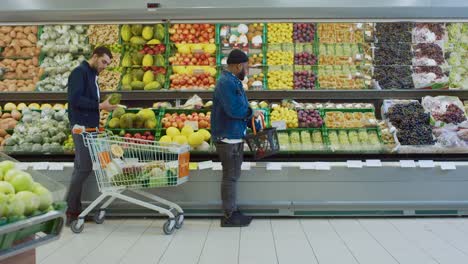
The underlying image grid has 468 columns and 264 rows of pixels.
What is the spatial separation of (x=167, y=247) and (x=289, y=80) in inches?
99.1

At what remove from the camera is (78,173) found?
192 inches

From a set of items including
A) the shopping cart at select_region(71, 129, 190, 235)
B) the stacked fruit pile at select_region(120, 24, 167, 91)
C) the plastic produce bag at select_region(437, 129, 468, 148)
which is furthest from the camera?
the stacked fruit pile at select_region(120, 24, 167, 91)

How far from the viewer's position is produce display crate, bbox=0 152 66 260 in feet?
5.59

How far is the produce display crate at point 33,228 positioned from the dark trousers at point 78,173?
2836 mm

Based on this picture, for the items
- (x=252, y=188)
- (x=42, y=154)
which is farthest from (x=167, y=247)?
(x=42, y=154)

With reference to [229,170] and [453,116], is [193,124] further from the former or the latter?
[453,116]

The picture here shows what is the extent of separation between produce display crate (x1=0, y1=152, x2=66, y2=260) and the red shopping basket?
2.81 metres

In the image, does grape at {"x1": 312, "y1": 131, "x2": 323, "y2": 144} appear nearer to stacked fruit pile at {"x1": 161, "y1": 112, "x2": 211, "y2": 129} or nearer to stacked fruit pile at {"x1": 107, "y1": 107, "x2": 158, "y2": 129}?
stacked fruit pile at {"x1": 161, "y1": 112, "x2": 211, "y2": 129}

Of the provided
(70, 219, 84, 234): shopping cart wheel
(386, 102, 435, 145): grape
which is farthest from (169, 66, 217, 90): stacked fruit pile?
(386, 102, 435, 145): grape

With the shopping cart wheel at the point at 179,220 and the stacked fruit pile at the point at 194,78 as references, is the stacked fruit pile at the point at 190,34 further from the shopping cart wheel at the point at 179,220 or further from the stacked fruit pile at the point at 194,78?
the shopping cart wheel at the point at 179,220

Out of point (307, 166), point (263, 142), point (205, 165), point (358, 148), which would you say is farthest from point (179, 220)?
point (358, 148)

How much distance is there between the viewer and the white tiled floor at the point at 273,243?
383 centimetres

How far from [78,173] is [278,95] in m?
2.31

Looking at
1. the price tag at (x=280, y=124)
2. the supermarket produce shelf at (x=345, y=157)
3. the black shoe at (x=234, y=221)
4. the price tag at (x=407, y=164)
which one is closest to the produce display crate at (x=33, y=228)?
the black shoe at (x=234, y=221)
